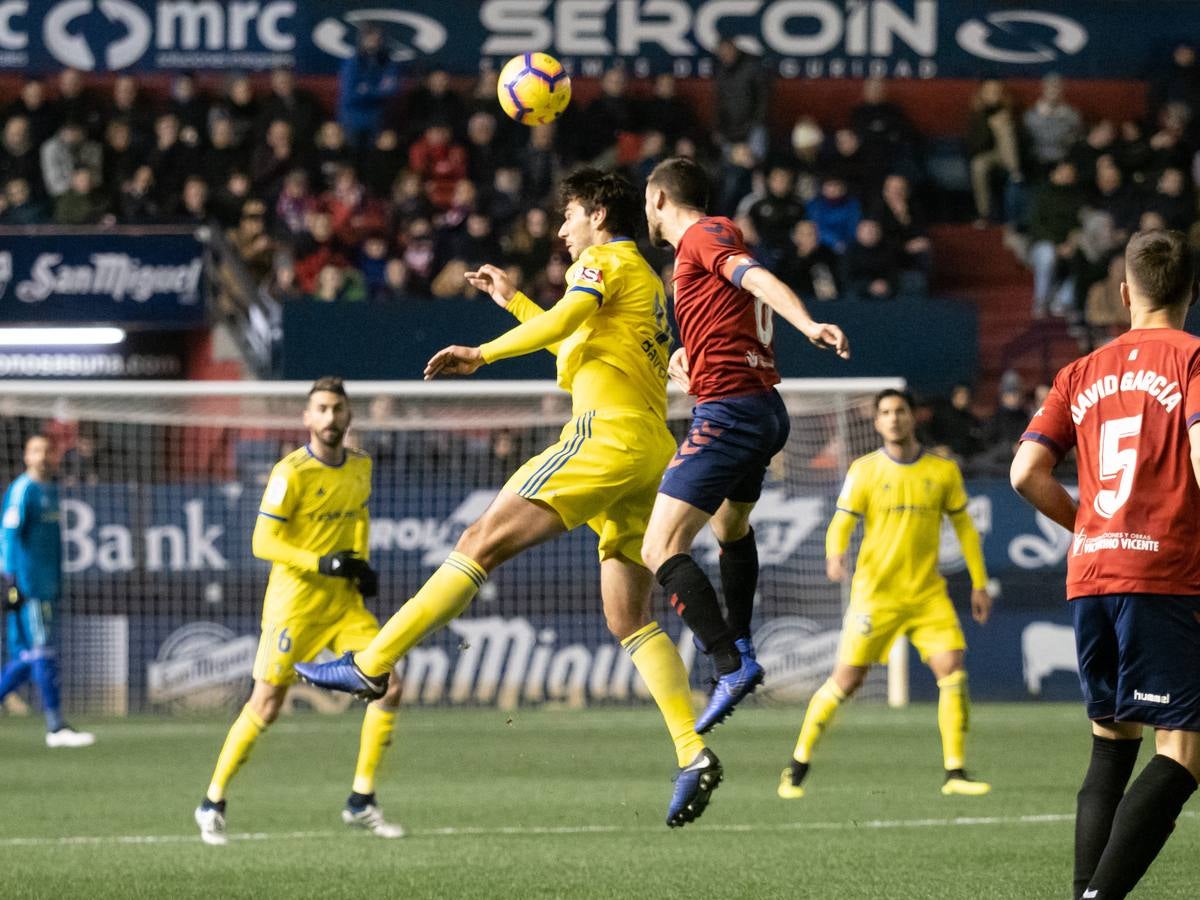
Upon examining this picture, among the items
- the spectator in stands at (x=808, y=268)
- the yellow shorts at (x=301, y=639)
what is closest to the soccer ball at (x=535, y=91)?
the yellow shorts at (x=301, y=639)

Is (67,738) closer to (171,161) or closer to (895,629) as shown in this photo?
(895,629)

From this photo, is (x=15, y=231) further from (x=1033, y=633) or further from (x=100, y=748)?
(x=1033, y=633)

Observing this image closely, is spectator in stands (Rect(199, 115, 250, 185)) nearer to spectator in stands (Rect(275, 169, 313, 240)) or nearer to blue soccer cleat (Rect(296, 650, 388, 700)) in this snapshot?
spectator in stands (Rect(275, 169, 313, 240))

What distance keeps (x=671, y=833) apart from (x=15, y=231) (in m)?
10.9

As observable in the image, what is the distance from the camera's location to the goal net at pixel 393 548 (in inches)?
635

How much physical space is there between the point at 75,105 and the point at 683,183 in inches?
598

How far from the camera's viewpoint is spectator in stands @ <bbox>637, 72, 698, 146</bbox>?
68.9 feet

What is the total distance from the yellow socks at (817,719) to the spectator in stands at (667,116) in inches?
438

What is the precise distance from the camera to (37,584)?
548 inches

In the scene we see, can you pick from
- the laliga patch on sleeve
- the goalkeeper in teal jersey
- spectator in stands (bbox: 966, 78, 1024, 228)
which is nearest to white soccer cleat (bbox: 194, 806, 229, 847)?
the laliga patch on sleeve

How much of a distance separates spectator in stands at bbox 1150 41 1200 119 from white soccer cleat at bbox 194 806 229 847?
16.2 metres

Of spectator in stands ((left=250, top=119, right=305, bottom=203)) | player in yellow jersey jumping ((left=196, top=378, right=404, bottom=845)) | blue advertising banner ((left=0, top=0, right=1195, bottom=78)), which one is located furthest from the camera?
blue advertising banner ((left=0, top=0, right=1195, bottom=78))

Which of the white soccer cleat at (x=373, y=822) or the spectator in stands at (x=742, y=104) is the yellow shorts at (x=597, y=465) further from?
the spectator in stands at (x=742, y=104)

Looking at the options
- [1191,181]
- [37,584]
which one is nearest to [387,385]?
[37,584]
